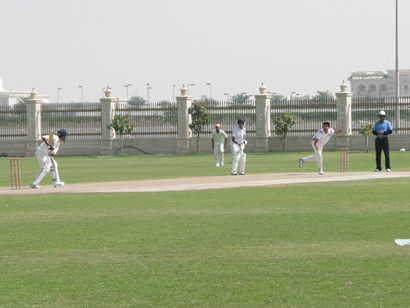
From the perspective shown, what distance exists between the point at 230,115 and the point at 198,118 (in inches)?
93.8

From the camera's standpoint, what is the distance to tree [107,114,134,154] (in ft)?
148

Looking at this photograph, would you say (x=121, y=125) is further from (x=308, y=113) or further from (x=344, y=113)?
(x=344, y=113)

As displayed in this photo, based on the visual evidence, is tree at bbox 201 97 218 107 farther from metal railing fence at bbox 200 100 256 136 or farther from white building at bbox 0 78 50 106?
white building at bbox 0 78 50 106

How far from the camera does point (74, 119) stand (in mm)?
48344

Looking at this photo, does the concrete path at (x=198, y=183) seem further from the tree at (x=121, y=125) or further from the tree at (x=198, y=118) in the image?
the tree at (x=121, y=125)

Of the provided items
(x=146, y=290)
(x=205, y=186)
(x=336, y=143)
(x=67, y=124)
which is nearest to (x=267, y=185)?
(x=205, y=186)

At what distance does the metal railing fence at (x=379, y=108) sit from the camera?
4425 cm

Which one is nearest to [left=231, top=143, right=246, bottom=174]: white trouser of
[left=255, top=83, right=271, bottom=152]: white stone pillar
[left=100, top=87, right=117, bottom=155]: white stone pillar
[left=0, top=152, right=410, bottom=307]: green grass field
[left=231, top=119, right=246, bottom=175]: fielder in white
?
[left=231, top=119, right=246, bottom=175]: fielder in white

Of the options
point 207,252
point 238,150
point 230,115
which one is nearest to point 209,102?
point 230,115

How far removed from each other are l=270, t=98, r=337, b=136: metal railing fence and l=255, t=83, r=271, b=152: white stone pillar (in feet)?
2.11

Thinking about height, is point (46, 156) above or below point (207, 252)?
above

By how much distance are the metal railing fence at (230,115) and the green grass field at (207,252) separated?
30.7 metres

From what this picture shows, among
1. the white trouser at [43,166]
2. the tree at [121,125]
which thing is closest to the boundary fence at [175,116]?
the tree at [121,125]

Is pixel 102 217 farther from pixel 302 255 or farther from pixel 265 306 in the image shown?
pixel 265 306
